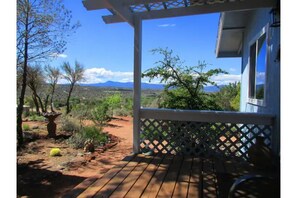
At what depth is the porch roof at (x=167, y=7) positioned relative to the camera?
321cm

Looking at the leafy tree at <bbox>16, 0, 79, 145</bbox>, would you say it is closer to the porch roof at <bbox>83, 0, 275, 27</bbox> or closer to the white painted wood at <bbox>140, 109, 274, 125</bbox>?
the porch roof at <bbox>83, 0, 275, 27</bbox>

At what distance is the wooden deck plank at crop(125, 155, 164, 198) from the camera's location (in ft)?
7.71

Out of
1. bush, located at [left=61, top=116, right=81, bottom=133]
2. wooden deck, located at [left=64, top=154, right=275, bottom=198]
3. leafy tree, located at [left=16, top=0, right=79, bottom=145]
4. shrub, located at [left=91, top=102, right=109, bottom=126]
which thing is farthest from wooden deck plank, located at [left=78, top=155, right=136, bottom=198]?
shrub, located at [left=91, top=102, right=109, bottom=126]

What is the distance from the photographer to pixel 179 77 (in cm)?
515

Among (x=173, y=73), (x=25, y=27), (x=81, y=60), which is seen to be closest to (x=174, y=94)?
(x=173, y=73)

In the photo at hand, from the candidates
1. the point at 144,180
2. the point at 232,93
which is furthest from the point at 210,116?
the point at 232,93

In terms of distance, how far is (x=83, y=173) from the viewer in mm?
3967

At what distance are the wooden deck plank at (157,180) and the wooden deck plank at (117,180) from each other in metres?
0.35

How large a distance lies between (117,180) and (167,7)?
2644 mm

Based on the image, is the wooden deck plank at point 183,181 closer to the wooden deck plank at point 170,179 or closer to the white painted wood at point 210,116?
the wooden deck plank at point 170,179

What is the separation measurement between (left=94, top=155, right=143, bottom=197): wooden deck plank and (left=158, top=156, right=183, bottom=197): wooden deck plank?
504 millimetres

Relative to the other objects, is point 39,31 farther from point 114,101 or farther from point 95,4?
point 114,101
